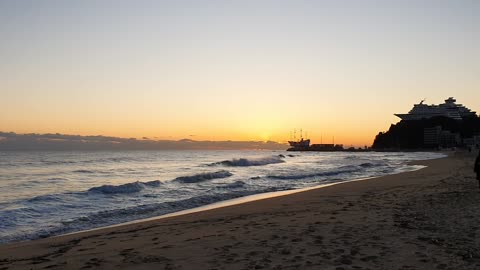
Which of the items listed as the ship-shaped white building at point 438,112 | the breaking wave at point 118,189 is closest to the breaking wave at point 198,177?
the breaking wave at point 118,189

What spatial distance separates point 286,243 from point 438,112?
183 meters

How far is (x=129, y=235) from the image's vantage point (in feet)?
31.6

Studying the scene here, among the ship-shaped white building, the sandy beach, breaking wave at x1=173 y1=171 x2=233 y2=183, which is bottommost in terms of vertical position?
breaking wave at x1=173 y1=171 x2=233 y2=183

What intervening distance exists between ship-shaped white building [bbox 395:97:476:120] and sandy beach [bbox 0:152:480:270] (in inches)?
6907

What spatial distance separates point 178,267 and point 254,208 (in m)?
7.95

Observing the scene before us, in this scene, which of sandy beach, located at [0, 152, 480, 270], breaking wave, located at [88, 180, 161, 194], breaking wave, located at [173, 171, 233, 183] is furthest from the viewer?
breaking wave, located at [173, 171, 233, 183]

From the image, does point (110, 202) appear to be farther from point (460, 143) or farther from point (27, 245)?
point (460, 143)

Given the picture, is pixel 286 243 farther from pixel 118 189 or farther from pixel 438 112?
pixel 438 112

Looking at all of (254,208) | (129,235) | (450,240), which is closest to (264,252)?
(450,240)

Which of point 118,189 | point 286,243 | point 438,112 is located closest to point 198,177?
point 118,189

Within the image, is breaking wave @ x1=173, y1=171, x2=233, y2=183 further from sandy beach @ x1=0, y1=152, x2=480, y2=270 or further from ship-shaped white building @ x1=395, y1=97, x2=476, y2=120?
ship-shaped white building @ x1=395, y1=97, x2=476, y2=120

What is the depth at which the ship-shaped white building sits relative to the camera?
168600 millimetres

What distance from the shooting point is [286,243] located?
7621mm

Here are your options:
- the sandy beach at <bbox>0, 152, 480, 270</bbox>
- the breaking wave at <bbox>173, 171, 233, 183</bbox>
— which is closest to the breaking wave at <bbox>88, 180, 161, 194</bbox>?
the breaking wave at <bbox>173, 171, 233, 183</bbox>
